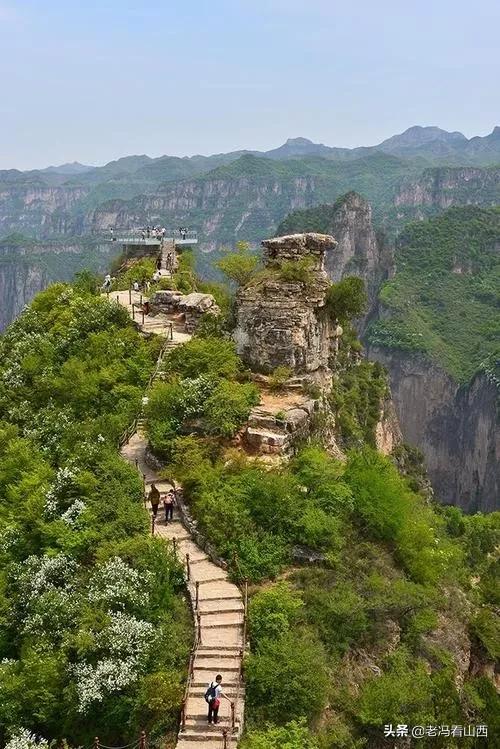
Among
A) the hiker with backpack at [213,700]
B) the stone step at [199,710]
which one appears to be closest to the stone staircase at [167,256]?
the stone step at [199,710]

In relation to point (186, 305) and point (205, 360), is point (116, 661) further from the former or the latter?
point (186, 305)

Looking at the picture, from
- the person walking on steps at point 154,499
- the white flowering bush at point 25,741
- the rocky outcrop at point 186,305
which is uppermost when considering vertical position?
the rocky outcrop at point 186,305

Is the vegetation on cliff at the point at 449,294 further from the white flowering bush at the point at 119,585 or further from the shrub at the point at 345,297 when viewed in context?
the white flowering bush at the point at 119,585

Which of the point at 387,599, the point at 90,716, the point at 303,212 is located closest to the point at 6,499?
the point at 90,716

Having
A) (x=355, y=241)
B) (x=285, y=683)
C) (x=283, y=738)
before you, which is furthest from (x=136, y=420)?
(x=355, y=241)

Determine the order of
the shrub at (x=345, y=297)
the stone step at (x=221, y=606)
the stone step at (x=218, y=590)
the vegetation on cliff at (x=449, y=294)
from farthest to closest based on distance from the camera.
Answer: the vegetation on cliff at (x=449, y=294) < the shrub at (x=345, y=297) < the stone step at (x=218, y=590) < the stone step at (x=221, y=606)
